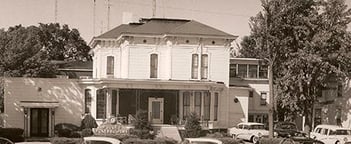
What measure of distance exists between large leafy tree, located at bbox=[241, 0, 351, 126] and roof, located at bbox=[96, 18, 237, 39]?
12.0ft

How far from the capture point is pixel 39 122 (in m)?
43.7

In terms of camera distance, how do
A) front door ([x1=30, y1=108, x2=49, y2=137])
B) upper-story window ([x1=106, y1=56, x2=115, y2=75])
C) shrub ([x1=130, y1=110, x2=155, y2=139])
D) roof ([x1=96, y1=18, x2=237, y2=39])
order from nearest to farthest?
shrub ([x1=130, y1=110, x2=155, y2=139]) → front door ([x1=30, y1=108, x2=49, y2=137]) → roof ([x1=96, y1=18, x2=237, y2=39]) → upper-story window ([x1=106, y1=56, x2=115, y2=75])

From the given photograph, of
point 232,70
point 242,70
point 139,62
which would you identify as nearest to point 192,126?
point 139,62

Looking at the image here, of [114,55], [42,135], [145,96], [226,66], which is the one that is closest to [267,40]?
[226,66]

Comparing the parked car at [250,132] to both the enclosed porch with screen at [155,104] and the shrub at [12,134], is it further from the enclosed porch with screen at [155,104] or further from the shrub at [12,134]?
the shrub at [12,134]

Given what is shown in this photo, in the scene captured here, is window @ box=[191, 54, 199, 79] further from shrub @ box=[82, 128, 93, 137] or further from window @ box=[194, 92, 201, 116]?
shrub @ box=[82, 128, 93, 137]

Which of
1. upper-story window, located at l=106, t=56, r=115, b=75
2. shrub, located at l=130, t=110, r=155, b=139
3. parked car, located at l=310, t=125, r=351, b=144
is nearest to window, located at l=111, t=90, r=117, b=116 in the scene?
shrub, located at l=130, t=110, r=155, b=139

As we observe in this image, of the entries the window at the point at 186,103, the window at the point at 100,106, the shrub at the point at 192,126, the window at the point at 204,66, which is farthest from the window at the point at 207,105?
the window at the point at 100,106

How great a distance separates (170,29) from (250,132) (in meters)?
12.8

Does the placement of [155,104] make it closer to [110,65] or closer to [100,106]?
[100,106]

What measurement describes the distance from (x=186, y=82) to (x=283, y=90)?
34.4 feet

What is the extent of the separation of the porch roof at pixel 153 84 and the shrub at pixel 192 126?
3340 mm

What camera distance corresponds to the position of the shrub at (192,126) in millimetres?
42594

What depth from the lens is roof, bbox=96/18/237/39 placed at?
49.5 metres
